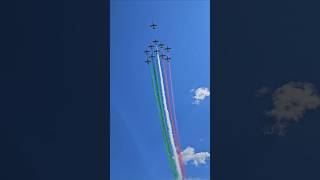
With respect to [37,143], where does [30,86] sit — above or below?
above

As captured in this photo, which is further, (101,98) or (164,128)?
(164,128)

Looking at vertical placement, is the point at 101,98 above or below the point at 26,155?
above
